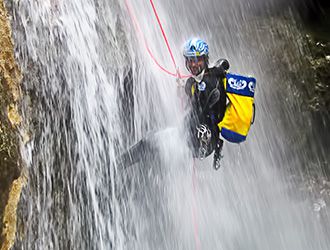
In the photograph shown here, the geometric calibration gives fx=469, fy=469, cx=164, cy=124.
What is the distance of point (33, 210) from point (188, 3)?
20.7ft

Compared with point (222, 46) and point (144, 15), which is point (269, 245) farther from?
point (144, 15)

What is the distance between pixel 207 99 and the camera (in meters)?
5.04

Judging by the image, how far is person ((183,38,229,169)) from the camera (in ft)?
16.5

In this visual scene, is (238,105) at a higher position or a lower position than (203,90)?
lower

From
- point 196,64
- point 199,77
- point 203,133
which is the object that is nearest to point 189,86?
point 199,77

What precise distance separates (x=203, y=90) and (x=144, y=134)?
1.46m

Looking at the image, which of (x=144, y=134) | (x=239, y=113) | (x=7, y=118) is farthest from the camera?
(x=144, y=134)

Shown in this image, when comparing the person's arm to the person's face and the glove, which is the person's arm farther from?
the glove

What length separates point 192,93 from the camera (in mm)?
5180

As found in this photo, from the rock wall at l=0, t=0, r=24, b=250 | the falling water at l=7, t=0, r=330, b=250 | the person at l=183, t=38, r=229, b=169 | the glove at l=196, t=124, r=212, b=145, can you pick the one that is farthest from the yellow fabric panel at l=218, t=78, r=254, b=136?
the rock wall at l=0, t=0, r=24, b=250

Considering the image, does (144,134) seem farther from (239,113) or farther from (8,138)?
(8,138)

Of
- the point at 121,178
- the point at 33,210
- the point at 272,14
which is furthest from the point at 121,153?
the point at 272,14

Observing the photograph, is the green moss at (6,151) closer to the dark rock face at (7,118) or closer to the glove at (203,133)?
the dark rock face at (7,118)

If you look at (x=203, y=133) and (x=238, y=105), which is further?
(x=203, y=133)
